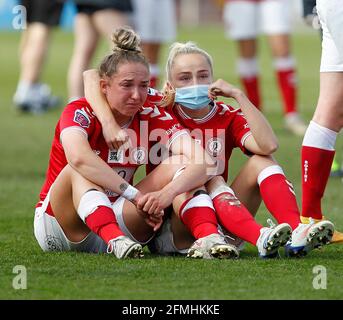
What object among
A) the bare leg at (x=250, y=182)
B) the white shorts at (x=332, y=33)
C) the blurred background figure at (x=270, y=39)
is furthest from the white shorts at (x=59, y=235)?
the blurred background figure at (x=270, y=39)

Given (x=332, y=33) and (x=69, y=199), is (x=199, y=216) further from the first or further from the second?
(x=332, y=33)

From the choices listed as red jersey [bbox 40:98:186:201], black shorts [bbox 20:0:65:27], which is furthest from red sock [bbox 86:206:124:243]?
black shorts [bbox 20:0:65:27]

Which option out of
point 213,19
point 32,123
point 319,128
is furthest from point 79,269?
point 213,19

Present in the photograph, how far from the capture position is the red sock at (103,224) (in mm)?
5043

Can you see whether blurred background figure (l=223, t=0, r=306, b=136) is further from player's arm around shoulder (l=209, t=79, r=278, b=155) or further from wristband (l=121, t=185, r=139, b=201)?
wristband (l=121, t=185, r=139, b=201)

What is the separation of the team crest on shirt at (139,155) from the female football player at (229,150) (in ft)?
0.33

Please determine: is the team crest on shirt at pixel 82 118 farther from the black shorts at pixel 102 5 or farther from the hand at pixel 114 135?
the black shorts at pixel 102 5

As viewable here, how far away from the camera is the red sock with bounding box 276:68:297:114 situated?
11445mm

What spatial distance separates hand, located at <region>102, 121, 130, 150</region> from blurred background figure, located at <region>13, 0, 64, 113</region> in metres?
8.15

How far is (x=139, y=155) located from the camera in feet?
17.7

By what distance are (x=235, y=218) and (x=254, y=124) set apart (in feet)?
1.55

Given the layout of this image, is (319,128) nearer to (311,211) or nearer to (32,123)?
(311,211)

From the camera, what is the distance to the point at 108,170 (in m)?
5.12

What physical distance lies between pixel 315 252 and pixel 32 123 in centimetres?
736
